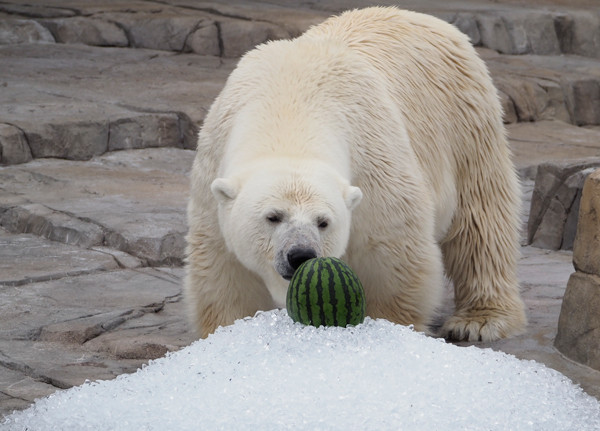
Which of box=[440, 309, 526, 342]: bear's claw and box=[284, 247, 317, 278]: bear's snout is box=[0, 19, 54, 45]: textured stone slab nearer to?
box=[440, 309, 526, 342]: bear's claw

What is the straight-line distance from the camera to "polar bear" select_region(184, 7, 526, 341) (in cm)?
282

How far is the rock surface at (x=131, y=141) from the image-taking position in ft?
11.6

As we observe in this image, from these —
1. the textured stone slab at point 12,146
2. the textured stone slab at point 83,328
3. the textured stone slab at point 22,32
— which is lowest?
the textured stone slab at point 22,32

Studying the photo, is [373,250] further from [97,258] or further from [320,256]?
[97,258]

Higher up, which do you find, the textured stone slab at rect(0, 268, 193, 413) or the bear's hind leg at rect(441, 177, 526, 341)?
the bear's hind leg at rect(441, 177, 526, 341)

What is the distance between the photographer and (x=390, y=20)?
12.7 feet

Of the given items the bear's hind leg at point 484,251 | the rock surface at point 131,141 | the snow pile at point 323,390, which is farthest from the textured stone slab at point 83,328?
the bear's hind leg at point 484,251

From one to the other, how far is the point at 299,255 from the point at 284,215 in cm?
12

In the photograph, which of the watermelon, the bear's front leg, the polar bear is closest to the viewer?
the watermelon

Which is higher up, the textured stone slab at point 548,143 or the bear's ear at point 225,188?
the bear's ear at point 225,188

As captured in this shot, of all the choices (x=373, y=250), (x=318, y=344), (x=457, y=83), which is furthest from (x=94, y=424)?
(x=457, y=83)

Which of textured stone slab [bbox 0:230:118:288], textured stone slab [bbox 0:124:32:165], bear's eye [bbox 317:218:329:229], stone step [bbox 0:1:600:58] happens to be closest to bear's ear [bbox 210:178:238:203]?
bear's eye [bbox 317:218:329:229]

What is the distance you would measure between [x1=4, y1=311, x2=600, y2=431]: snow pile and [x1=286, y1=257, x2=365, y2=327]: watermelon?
4 centimetres

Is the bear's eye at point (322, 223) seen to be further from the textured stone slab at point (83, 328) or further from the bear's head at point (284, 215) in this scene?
the textured stone slab at point (83, 328)
